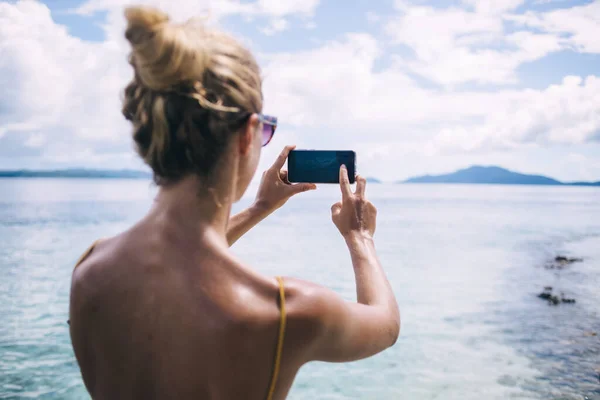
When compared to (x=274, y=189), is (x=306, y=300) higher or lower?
lower

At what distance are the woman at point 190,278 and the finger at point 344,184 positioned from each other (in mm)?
671

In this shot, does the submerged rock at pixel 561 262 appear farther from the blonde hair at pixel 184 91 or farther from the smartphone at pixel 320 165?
the blonde hair at pixel 184 91

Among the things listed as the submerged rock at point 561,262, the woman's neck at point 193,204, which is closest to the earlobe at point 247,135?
the woman's neck at point 193,204

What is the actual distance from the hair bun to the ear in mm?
346

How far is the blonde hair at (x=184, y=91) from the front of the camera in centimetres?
148

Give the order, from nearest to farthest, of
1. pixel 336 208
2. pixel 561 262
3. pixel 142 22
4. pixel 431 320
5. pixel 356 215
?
1. pixel 142 22
2. pixel 356 215
3. pixel 336 208
4. pixel 431 320
5. pixel 561 262

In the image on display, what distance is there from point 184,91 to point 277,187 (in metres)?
1.16

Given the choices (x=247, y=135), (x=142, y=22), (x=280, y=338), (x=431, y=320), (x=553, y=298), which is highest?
(x=142, y=22)

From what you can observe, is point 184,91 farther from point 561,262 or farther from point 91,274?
point 561,262

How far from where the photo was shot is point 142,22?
4.88ft

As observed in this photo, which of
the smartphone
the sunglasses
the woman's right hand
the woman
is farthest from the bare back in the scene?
the smartphone

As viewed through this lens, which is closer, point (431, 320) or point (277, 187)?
point (277, 187)

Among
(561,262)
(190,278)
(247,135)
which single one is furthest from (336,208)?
(561,262)

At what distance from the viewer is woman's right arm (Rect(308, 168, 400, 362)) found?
1.60 metres
